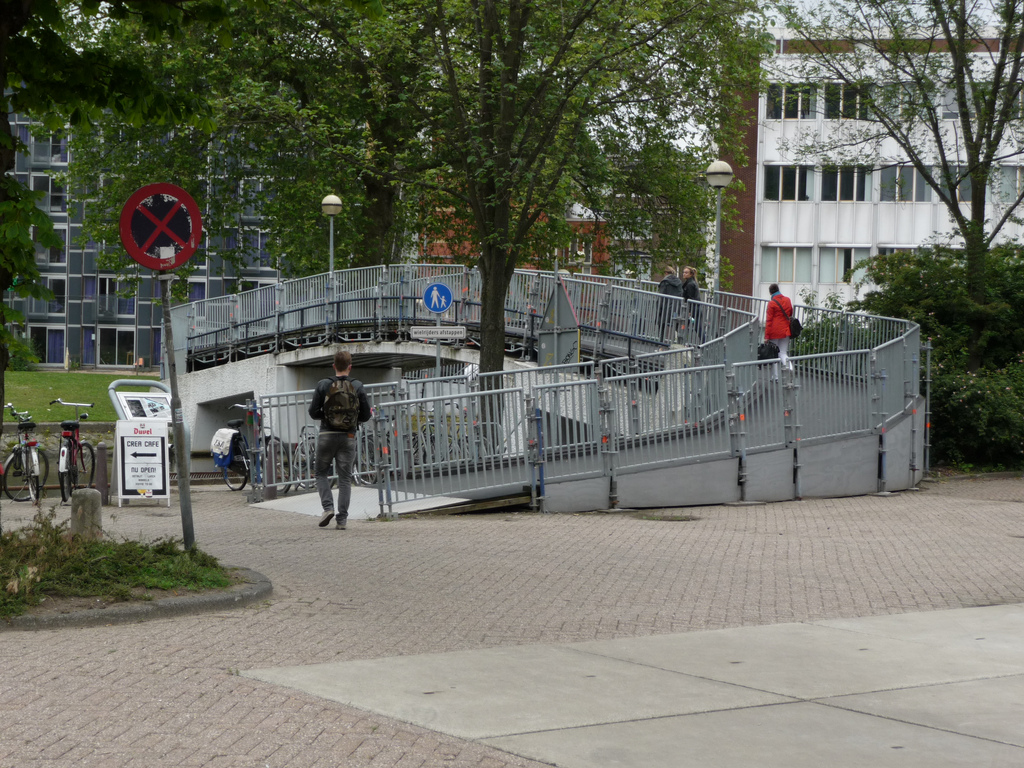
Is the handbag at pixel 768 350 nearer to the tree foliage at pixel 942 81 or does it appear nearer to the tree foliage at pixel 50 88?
the tree foliage at pixel 942 81

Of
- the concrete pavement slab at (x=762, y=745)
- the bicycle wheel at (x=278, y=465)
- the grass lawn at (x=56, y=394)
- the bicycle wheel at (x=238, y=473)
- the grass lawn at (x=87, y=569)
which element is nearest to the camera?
the concrete pavement slab at (x=762, y=745)

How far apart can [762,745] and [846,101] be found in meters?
22.4

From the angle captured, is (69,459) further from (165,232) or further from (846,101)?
(846,101)

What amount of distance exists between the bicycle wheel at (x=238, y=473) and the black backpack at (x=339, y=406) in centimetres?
833

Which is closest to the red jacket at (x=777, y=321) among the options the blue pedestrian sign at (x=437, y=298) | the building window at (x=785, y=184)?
the blue pedestrian sign at (x=437, y=298)

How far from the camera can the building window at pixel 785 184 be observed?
58094mm

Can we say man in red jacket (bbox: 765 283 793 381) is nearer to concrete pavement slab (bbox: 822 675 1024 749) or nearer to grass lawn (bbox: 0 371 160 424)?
concrete pavement slab (bbox: 822 675 1024 749)

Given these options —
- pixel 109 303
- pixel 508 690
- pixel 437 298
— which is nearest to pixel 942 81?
pixel 437 298

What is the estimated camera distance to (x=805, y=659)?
22.6 ft

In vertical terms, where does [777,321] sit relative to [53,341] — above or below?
below

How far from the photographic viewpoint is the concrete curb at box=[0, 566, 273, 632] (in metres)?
7.30

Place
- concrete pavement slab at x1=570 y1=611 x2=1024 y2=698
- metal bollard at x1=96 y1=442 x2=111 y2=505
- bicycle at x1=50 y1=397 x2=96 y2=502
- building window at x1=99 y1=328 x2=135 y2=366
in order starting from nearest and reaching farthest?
1. concrete pavement slab at x1=570 y1=611 x2=1024 y2=698
2. metal bollard at x1=96 y1=442 x2=111 y2=505
3. bicycle at x1=50 y1=397 x2=96 y2=502
4. building window at x1=99 y1=328 x2=135 y2=366

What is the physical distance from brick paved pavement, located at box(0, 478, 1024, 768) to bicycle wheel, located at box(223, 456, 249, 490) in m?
4.78

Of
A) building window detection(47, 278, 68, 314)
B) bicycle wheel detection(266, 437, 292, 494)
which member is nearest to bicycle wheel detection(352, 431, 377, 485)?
bicycle wheel detection(266, 437, 292, 494)
